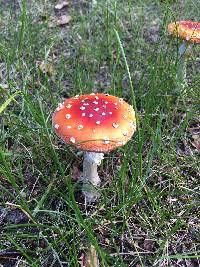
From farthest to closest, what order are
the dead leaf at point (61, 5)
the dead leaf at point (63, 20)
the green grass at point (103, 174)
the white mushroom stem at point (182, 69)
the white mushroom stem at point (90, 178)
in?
the dead leaf at point (61, 5), the dead leaf at point (63, 20), the white mushroom stem at point (182, 69), the white mushroom stem at point (90, 178), the green grass at point (103, 174)

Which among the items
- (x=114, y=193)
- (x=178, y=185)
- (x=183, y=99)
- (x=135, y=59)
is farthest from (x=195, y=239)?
(x=135, y=59)

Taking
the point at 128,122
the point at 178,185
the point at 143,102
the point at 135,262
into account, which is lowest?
the point at 135,262

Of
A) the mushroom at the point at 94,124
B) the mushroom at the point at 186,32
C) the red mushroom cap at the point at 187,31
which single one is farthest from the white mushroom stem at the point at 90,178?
the red mushroom cap at the point at 187,31

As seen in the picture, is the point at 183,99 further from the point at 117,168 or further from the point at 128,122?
the point at 128,122

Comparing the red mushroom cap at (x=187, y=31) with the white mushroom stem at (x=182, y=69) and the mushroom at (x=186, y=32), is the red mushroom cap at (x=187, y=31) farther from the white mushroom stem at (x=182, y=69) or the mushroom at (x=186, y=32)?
the white mushroom stem at (x=182, y=69)

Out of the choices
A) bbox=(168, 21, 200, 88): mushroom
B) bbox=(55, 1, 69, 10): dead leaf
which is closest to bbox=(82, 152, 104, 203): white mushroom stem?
bbox=(168, 21, 200, 88): mushroom

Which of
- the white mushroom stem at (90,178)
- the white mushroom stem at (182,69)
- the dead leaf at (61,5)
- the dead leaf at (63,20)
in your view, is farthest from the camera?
the dead leaf at (61,5)

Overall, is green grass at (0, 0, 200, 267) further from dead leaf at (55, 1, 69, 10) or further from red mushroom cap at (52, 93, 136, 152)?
dead leaf at (55, 1, 69, 10)

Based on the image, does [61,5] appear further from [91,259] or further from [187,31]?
[91,259]
